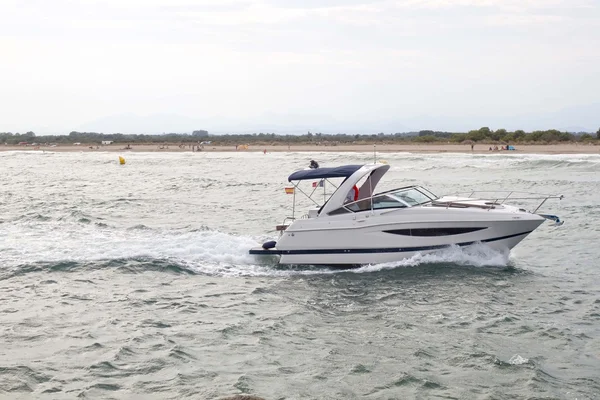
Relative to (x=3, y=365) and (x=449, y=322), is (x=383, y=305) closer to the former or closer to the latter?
(x=449, y=322)

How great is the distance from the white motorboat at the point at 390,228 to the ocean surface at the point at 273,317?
403 mm

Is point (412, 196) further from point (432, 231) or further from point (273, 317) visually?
point (273, 317)

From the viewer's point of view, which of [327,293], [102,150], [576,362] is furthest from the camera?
[102,150]

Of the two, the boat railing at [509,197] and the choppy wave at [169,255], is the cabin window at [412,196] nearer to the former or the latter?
the choppy wave at [169,255]

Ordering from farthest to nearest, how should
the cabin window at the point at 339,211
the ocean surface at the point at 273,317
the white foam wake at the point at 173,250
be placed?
the cabin window at the point at 339,211 → the white foam wake at the point at 173,250 → the ocean surface at the point at 273,317

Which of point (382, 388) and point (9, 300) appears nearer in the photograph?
point (382, 388)

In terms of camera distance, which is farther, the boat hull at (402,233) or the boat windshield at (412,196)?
the boat windshield at (412,196)

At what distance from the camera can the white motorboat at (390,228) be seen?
17000 millimetres

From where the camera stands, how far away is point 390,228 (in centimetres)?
1712

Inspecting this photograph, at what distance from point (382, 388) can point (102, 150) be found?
94132 mm

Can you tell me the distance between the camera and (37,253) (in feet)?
65.3

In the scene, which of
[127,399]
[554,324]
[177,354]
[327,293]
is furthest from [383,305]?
[127,399]

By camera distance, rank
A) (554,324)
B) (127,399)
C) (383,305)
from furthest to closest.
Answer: (383,305)
(554,324)
(127,399)

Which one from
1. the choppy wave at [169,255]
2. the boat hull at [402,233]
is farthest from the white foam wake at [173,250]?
the boat hull at [402,233]
